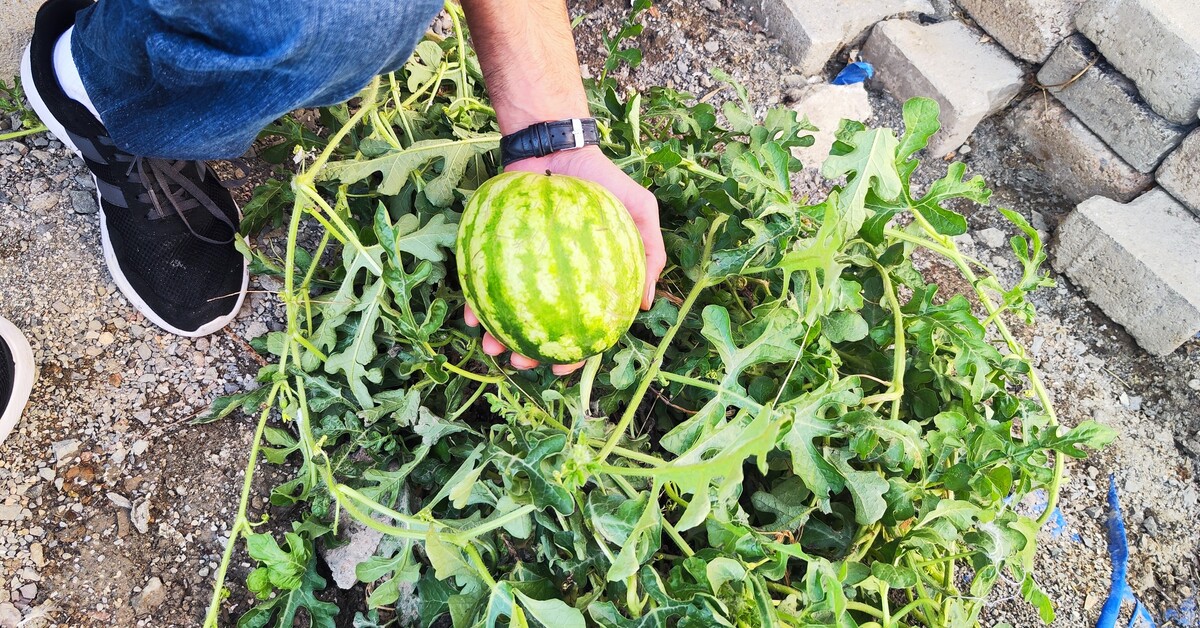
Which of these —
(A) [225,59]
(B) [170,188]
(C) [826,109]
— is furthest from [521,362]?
(C) [826,109]

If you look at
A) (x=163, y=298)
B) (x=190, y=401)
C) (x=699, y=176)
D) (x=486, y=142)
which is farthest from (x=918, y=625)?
(x=163, y=298)

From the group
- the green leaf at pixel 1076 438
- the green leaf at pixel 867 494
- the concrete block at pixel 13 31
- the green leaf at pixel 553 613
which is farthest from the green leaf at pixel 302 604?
the concrete block at pixel 13 31

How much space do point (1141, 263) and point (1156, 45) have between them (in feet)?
2.38

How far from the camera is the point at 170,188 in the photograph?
2.08 metres

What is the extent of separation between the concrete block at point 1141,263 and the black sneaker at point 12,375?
3.22m

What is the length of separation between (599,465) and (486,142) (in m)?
0.94

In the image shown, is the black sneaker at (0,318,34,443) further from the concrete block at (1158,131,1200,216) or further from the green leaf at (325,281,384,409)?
the concrete block at (1158,131,1200,216)

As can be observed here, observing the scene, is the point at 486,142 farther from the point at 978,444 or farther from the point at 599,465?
the point at 978,444

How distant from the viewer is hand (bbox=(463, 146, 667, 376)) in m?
1.70

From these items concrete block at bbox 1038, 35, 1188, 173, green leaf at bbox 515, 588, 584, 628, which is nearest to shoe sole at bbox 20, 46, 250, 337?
green leaf at bbox 515, 588, 584, 628

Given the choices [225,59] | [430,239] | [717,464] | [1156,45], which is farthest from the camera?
[1156,45]

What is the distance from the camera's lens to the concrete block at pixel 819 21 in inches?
117

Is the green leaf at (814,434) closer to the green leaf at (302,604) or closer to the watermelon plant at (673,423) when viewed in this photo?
the watermelon plant at (673,423)

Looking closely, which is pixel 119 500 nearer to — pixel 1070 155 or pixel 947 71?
pixel 947 71
